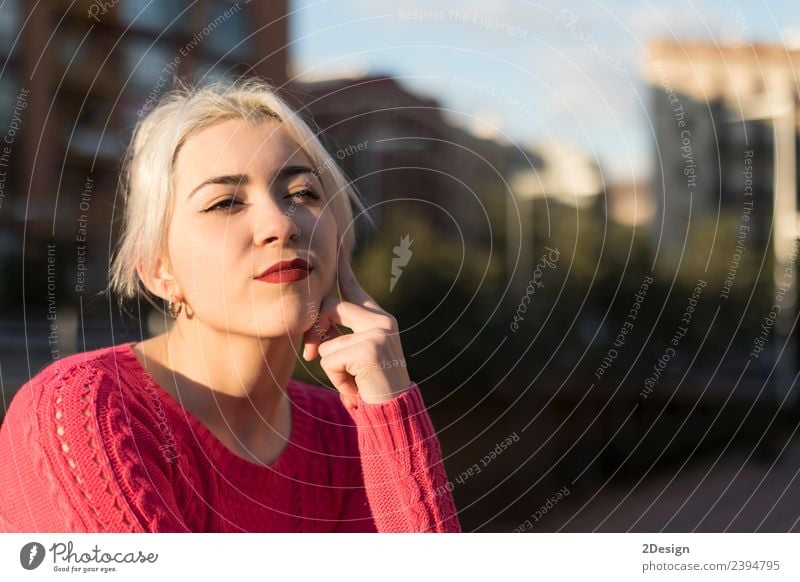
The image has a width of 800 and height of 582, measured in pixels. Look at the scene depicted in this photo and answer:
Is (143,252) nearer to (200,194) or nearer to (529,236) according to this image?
(200,194)

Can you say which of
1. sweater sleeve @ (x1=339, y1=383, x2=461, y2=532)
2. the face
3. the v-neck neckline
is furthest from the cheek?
sweater sleeve @ (x1=339, y1=383, x2=461, y2=532)

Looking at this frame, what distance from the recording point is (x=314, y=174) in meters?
0.99

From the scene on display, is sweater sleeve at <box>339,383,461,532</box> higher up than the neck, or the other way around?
the neck

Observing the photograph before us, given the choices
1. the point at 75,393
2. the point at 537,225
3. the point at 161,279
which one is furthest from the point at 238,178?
the point at 537,225

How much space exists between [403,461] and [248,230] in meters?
0.31

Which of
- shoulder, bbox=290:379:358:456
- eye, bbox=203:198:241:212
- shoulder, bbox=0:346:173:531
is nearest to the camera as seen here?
shoulder, bbox=0:346:173:531

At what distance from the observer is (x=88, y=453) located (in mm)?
847

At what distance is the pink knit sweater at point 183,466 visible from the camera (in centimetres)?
86

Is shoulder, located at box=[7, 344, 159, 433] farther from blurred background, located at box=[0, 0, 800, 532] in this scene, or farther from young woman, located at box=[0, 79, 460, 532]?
blurred background, located at box=[0, 0, 800, 532]

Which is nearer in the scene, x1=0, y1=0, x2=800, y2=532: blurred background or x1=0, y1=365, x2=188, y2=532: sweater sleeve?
x1=0, y1=365, x2=188, y2=532: sweater sleeve

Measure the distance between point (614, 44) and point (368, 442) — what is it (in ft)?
2.35

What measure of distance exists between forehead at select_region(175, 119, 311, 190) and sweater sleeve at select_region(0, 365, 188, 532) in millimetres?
234

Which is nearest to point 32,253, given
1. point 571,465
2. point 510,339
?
Result: point 510,339

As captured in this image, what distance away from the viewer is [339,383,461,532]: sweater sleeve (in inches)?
36.8
